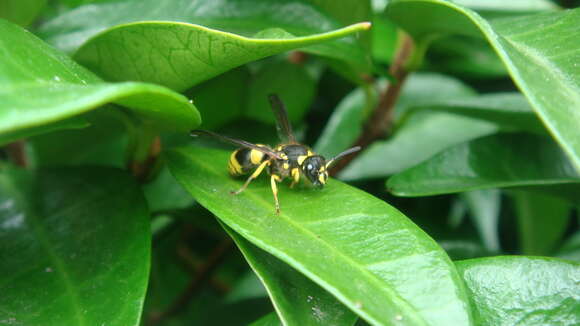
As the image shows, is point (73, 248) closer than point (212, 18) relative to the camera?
Yes

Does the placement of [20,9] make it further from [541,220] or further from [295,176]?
[541,220]

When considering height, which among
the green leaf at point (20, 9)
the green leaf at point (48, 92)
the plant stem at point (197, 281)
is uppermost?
the green leaf at point (48, 92)

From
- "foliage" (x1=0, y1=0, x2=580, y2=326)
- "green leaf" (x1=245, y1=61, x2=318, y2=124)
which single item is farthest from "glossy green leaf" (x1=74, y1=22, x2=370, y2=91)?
"green leaf" (x1=245, y1=61, x2=318, y2=124)

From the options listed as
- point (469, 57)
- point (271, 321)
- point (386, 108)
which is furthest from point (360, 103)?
point (271, 321)

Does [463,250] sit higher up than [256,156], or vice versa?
[256,156]

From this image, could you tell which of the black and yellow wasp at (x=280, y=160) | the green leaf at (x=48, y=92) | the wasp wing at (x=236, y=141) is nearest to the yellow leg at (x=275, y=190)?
the black and yellow wasp at (x=280, y=160)

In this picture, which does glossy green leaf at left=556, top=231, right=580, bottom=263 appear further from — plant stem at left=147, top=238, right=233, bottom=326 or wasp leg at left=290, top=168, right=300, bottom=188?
plant stem at left=147, top=238, right=233, bottom=326

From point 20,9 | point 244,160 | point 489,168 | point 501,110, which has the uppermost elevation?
point 20,9

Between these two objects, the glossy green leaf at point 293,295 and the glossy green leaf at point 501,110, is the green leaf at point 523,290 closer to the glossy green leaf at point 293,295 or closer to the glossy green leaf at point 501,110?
the glossy green leaf at point 293,295
